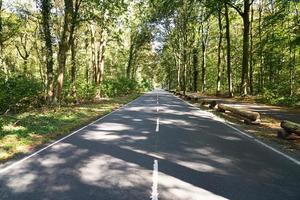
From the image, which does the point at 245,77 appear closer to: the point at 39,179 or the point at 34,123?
the point at 34,123

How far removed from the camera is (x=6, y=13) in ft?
130

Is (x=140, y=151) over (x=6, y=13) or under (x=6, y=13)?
under

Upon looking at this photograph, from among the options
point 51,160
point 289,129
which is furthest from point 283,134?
point 51,160

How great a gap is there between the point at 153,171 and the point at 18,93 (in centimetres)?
1572

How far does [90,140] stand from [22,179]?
470cm

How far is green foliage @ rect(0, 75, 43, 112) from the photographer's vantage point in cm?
1992

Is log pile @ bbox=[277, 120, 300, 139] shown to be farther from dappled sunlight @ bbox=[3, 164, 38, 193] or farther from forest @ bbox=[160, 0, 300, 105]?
forest @ bbox=[160, 0, 300, 105]

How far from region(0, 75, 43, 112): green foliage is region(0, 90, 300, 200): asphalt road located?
957 centimetres

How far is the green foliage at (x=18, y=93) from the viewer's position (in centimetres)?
1992

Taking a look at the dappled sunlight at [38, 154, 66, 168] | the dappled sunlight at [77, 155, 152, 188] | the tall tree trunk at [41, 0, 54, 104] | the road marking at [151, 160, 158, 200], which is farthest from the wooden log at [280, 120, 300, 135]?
the tall tree trunk at [41, 0, 54, 104]

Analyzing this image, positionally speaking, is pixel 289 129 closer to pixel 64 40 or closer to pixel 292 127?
pixel 292 127

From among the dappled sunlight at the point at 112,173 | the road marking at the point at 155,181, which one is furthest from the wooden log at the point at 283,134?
the dappled sunlight at the point at 112,173

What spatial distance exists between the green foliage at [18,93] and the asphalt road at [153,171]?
9568 millimetres

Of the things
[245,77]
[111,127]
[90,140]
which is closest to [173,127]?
[111,127]
